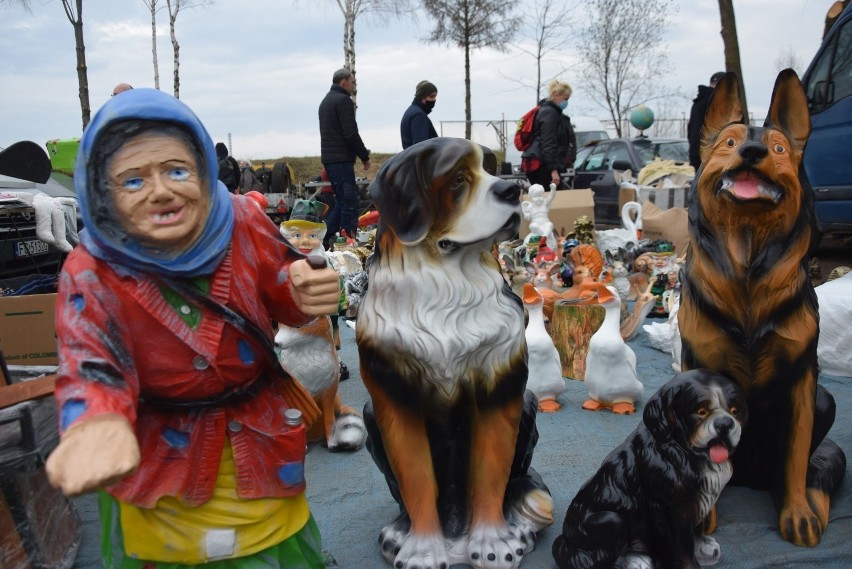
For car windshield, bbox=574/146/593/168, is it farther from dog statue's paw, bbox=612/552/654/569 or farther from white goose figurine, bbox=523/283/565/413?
dog statue's paw, bbox=612/552/654/569

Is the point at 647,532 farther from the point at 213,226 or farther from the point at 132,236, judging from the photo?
the point at 132,236

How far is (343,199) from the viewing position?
7.80 meters

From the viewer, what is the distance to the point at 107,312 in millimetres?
1561

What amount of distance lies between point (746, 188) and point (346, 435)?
2.14 meters

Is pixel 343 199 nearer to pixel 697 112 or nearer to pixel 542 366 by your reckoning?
pixel 697 112

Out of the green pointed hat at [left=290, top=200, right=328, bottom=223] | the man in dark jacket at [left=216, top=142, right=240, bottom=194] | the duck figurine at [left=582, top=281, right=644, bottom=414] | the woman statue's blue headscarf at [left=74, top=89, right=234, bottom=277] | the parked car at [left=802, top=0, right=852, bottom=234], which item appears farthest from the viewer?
the man in dark jacket at [left=216, top=142, right=240, bottom=194]

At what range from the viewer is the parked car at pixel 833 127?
19.3ft

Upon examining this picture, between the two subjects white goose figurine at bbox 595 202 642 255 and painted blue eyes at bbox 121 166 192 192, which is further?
Result: white goose figurine at bbox 595 202 642 255

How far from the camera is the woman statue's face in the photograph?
155cm

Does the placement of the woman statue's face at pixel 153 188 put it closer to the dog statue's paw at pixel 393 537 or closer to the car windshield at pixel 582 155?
the dog statue's paw at pixel 393 537

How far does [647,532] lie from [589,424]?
Result: 4.88ft

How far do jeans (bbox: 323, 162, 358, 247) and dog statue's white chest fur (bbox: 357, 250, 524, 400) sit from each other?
18.3 feet

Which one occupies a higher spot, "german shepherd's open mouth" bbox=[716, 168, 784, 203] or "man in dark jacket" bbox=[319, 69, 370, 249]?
"man in dark jacket" bbox=[319, 69, 370, 249]

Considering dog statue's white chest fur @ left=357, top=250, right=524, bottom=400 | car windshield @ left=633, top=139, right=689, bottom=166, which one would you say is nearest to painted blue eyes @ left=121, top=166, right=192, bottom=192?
dog statue's white chest fur @ left=357, top=250, right=524, bottom=400
